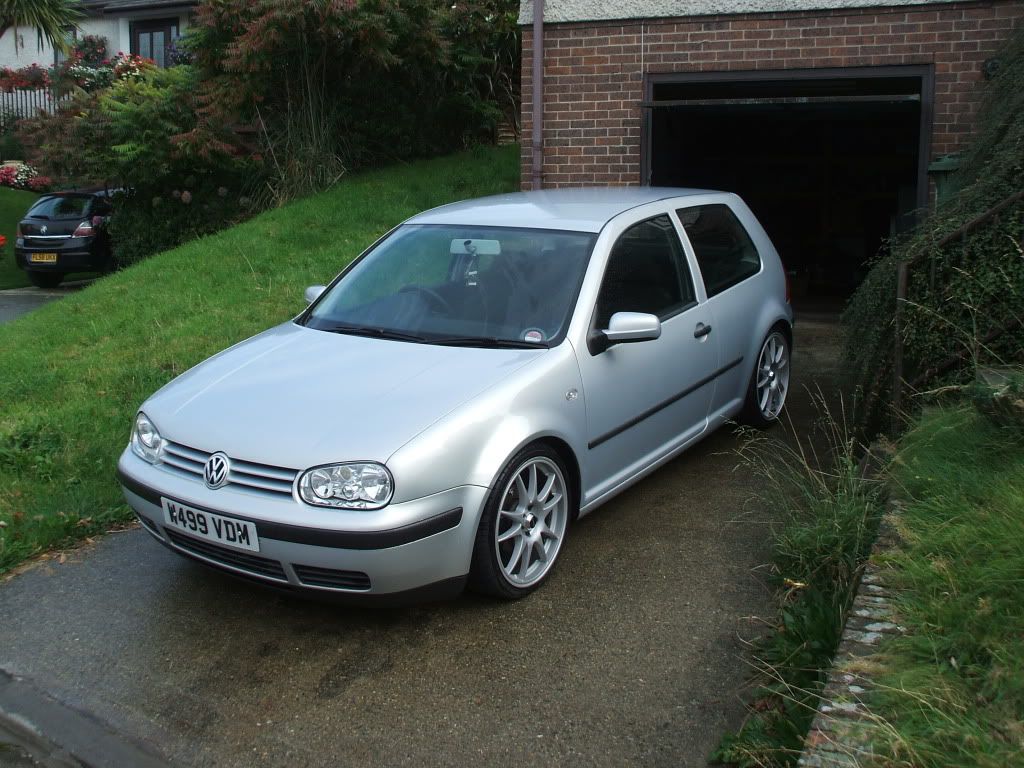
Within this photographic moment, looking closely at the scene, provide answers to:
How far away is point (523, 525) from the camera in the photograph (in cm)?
428

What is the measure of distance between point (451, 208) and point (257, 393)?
1.97m

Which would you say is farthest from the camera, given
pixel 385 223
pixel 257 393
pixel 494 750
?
pixel 385 223

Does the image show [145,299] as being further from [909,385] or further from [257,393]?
[909,385]

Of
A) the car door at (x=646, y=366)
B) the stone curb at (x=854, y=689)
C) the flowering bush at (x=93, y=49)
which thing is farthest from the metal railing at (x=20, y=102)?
the stone curb at (x=854, y=689)

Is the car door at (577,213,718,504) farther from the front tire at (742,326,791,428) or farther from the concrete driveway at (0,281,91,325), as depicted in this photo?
the concrete driveway at (0,281,91,325)

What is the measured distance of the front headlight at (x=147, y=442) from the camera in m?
4.29

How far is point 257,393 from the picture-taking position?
4.34 metres

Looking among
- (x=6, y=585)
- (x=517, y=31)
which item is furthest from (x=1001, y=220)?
(x=517, y=31)

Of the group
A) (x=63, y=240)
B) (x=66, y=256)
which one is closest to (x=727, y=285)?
(x=66, y=256)

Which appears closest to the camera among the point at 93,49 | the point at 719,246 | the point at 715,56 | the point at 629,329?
the point at 629,329

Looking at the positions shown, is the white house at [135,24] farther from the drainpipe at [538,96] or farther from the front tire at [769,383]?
the front tire at [769,383]

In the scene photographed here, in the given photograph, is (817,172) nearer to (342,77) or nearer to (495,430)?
Result: (342,77)

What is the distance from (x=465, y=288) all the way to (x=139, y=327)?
16.3 ft

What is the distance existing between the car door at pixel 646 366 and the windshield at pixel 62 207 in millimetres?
14106
